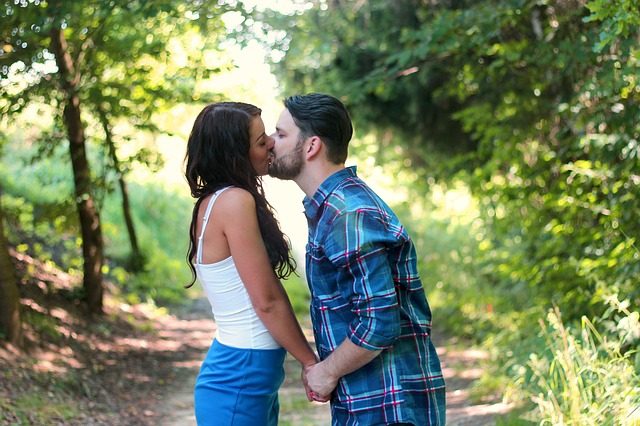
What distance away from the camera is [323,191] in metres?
2.55

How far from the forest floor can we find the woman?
115 inches

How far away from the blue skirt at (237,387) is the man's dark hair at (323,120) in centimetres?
78

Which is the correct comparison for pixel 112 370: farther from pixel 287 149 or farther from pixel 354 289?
pixel 354 289

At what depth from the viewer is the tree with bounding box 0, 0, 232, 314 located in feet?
21.8

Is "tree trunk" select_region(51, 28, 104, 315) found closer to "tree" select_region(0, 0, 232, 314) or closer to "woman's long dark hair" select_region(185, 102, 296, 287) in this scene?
"tree" select_region(0, 0, 232, 314)

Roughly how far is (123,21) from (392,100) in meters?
3.84

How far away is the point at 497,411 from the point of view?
18.9 ft

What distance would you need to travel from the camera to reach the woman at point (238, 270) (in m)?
2.67

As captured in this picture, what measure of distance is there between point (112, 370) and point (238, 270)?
5.04 meters

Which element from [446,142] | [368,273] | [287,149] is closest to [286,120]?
[287,149]

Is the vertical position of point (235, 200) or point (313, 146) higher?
point (313, 146)

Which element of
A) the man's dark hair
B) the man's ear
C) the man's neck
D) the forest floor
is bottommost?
the man's neck

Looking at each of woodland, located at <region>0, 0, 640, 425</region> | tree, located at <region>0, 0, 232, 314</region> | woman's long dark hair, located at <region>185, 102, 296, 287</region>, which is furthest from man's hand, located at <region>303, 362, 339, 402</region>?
tree, located at <region>0, 0, 232, 314</region>

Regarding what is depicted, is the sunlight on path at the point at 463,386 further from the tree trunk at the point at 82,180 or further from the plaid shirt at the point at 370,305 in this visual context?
the tree trunk at the point at 82,180
